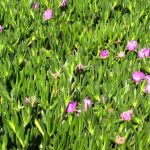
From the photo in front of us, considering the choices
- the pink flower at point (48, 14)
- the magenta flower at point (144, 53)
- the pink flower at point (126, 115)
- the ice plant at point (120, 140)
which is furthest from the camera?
the pink flower at point (48, 14)

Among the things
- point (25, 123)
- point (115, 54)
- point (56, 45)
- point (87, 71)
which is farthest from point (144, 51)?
point (25, 123)

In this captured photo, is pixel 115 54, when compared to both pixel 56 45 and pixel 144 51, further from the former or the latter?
pixel 56 45

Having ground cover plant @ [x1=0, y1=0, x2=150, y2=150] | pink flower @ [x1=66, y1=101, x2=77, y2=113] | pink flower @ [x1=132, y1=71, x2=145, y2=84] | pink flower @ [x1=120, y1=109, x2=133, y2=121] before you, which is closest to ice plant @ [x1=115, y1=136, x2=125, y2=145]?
ground cover plant @ [x1=0, y1=0, x2=150, y2=150]

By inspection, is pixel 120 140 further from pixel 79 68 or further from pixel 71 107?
pixel 79 68

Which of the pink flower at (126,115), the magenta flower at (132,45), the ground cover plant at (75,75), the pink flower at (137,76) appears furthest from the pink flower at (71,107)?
the magenta flower at (132,45)

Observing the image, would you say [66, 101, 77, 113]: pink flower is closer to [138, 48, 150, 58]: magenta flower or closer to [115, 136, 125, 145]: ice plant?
[115, 136, 125, 145]: ice plant

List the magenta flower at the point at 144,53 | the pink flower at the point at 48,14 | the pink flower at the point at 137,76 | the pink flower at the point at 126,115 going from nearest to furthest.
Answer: the pink flower at the point at 126,115 → the pink flower at the point at 137,76 → the magenta flower at the point at 144,53 → the pink flower at the point at 48,14

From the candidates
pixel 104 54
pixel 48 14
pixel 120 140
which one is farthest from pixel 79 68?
pixel 48 14

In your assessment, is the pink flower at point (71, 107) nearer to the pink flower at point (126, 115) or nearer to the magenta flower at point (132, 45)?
the pink flower at point (126, 115)
